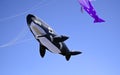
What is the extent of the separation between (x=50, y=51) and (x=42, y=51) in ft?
5.87

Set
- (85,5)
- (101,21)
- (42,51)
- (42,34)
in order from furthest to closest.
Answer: (85,5) → (101,21) → (42,51) → (42,34)

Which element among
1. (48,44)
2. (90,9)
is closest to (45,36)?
(48,44)

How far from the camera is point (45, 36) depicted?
133 ft

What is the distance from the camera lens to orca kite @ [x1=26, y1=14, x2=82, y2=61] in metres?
40.4

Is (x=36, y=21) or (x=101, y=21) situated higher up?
(x=36, y=21)

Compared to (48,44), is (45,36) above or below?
above

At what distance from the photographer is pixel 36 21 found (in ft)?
136

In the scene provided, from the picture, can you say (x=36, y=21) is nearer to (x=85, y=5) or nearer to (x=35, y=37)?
(x=35, y=37)

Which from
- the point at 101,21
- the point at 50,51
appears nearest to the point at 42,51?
the point at 50,51

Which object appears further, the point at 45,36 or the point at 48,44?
the point at 48,44

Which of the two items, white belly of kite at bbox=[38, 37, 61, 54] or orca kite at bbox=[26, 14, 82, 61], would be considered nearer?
orca kite at bbox=[26, 14, 82, 61]

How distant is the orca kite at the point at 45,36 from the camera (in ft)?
132

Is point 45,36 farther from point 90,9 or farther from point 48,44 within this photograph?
point 90,9

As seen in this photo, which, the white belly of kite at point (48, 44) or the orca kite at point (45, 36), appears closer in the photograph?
the orca kite at point (45, 36)
